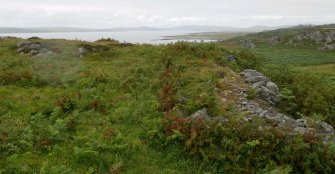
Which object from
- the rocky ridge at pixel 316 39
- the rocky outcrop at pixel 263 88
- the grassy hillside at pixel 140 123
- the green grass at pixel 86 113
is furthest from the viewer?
the rocky ridge at pixel 316 39

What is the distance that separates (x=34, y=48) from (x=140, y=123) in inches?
675

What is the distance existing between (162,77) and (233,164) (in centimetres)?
922

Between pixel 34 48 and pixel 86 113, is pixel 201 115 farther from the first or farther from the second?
pixel 34 48

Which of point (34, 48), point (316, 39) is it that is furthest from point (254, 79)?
point (316, 39)

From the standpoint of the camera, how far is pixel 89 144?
552 inches

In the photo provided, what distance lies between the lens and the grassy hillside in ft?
44.5

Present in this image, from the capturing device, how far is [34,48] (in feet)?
100

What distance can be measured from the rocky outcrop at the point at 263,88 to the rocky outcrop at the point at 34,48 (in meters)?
15.1

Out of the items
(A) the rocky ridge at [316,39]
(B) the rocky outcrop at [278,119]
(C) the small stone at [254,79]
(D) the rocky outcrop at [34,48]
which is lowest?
(A) the rocky ridge at [316,39]

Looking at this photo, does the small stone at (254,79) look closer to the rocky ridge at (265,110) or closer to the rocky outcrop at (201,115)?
the rocky ridge at (265,110)

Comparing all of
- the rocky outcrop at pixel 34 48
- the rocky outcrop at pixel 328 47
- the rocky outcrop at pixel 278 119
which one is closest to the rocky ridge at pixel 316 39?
the rocky outcrop at pixel 328 47

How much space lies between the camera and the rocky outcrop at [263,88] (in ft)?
63.0

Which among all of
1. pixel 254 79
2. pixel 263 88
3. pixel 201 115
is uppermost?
pixel 254 79

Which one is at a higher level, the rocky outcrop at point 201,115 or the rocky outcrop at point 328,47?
the rocky outcrop at point 201,115
